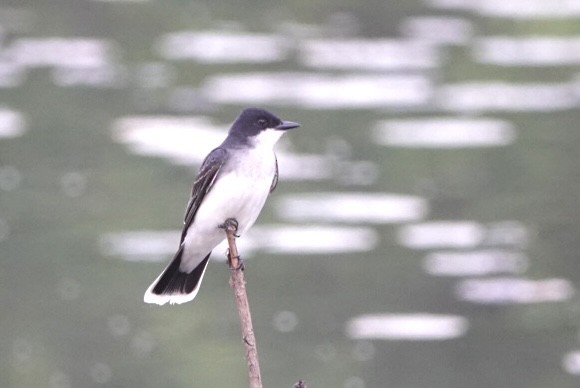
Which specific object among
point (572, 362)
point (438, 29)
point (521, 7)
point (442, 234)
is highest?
point (521, 7)

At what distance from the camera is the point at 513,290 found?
1742 centimetres

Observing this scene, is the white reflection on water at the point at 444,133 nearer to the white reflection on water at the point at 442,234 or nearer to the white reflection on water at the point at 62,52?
the white reflection on water at the point at 442,234

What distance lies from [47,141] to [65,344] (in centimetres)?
593

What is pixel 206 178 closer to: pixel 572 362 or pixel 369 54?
pixel 572 362

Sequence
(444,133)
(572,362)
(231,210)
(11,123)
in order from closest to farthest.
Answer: (231,210)
(572,362)
(11,123)
(444,133)

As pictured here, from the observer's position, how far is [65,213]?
755 inches

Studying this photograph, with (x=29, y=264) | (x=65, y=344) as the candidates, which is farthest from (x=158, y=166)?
(x=65, y=344)

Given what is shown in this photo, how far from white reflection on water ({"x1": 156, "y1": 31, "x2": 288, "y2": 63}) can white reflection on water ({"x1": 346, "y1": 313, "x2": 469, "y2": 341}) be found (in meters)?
9.11

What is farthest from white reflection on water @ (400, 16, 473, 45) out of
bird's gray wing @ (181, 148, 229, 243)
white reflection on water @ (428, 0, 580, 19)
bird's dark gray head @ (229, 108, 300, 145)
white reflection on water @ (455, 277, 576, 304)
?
bird's gray wing @ (181, 148, 229, 243)

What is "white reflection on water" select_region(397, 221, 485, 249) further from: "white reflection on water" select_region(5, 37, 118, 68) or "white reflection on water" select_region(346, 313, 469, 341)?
"white reflection on water" select_region(5, 37, 118, 68)

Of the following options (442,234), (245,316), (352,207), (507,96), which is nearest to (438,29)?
(507,96)

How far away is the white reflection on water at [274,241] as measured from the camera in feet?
59.5

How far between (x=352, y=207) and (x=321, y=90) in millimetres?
4522

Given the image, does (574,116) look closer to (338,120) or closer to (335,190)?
(338,120)
